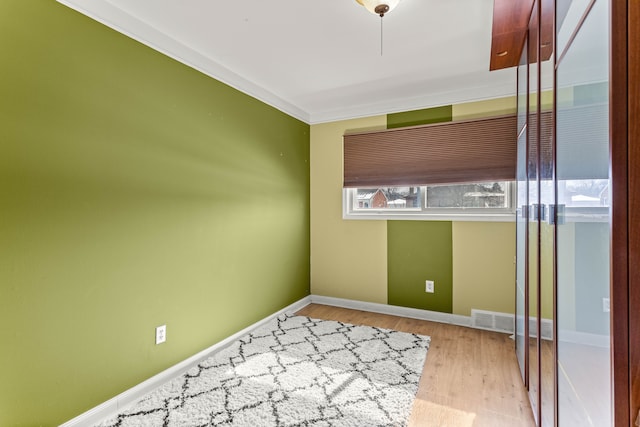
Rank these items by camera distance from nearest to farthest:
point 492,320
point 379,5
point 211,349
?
point 379,5 < point 211,349 < point 492,320

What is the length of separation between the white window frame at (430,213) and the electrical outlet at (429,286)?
708 millimetres

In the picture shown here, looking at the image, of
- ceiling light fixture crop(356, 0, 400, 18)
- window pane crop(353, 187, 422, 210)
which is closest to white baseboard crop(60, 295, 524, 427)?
window pane crop(353, 187, 422, 210)

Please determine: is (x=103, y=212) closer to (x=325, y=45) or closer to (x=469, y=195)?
(x=325, y=45)

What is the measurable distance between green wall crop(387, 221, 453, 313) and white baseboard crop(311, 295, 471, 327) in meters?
0.05

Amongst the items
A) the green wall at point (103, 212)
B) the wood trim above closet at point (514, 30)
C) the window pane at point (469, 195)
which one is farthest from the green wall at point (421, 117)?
the green wall at point (103, 212)

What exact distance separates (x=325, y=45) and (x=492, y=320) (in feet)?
9.98

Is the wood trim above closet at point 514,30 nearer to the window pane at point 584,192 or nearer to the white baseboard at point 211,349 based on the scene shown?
the window pane at point 584,192

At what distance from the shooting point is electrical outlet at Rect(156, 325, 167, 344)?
2.17m

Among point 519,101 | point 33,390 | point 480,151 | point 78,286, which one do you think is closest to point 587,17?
point 519,101

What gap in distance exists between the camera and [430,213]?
3.46 meters

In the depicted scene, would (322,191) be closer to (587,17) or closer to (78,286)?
(78,286)

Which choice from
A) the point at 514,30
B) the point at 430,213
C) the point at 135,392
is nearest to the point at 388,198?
the point at 430,213

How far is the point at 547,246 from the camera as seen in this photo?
148 cm

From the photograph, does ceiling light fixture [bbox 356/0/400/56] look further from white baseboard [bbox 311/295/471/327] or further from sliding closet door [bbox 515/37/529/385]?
white baseboard [bbox 311/295/471/327]
